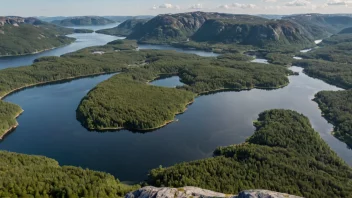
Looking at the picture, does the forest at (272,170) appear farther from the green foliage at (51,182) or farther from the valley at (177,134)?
the green foliage at (51,182)

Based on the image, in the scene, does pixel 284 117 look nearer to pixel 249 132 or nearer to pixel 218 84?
pixel 249 132

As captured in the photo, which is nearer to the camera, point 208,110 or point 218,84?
point 208,110

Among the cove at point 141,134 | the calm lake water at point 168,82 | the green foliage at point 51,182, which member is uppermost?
the green foliage at point 51,182

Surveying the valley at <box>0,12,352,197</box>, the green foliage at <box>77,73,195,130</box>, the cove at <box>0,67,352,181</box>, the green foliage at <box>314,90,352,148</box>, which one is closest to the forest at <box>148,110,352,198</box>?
the valley at <box>0,12,352,197</box>

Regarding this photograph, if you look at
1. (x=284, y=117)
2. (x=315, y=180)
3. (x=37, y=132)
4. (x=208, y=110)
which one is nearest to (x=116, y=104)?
(x=37, y=132)

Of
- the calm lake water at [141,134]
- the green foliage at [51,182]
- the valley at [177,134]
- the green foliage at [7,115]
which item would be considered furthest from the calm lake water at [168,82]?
the green foliage at [51,182]

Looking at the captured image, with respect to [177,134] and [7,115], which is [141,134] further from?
[7,115]

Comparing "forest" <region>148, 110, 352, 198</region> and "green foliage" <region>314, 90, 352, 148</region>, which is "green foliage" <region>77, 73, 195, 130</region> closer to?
"forest" <region>148, 110, 352, 198</region>
